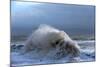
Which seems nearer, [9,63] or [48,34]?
[9,63]

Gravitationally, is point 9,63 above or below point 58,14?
below

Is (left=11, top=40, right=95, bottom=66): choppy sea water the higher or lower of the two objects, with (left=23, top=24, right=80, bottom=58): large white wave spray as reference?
lower

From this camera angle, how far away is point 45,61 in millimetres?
3008

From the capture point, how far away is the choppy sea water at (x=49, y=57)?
9.39 ft

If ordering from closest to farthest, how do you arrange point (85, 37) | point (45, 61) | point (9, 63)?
point (9, 63), point (45, 61), point (85, 37)

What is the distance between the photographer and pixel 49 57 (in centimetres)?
303

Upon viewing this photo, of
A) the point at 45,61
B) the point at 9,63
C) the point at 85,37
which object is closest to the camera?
the point at 9,63

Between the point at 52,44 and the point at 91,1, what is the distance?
922 millimetres

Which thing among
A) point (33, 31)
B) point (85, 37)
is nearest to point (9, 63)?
point (33, 31)

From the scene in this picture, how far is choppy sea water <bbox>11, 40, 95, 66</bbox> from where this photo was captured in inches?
113

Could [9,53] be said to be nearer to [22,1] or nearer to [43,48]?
[43,48]

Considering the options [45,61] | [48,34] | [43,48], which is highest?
[48,34]

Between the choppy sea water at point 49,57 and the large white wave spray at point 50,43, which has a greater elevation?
the large white wave spray at point 50,43

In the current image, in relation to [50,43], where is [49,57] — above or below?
below
